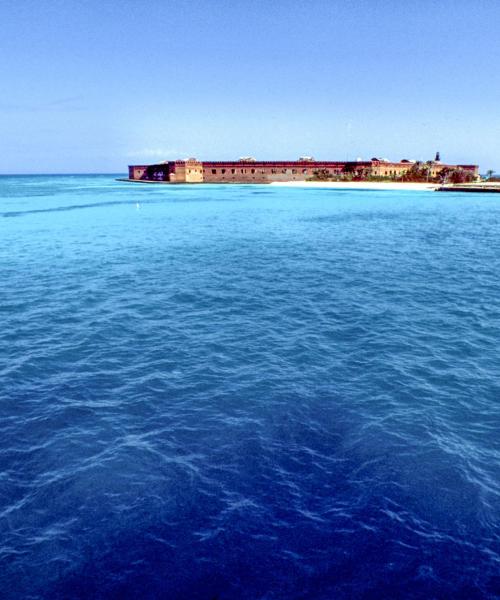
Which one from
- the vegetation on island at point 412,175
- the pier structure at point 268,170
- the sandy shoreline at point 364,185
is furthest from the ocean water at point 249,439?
the pier structure at point 268,170

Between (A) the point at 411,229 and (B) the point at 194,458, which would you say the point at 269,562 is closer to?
(B) the point at 194,458

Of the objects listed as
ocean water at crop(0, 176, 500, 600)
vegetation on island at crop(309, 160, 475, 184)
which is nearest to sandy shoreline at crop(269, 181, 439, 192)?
vegetation on island at crop(309, 160, 475, 184)

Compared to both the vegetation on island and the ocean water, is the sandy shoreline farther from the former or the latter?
the ocean water

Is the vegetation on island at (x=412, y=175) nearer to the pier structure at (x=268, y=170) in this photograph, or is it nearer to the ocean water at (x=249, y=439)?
the pier structure at (x=268, y=170)

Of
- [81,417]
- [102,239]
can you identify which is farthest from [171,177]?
[81,417]

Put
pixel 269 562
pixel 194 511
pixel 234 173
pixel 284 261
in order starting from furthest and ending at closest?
pixel 234 173
pixel 284 261
pixel 194 511
pixel 269 562

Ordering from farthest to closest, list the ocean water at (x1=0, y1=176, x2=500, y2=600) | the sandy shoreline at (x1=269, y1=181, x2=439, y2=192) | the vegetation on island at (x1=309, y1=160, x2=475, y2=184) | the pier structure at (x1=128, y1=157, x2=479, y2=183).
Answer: the pier structure at (x1=128, y1=157, x2=479, y2=183) → the vegetation on island at (x1=309, y1=160, x2=475, y2=184) → the sandy shoreline at (x1=269, y1=181, x2=439, y2=192) → the ocean water at (x1=0, y1=176, x2=500, y2=600)
